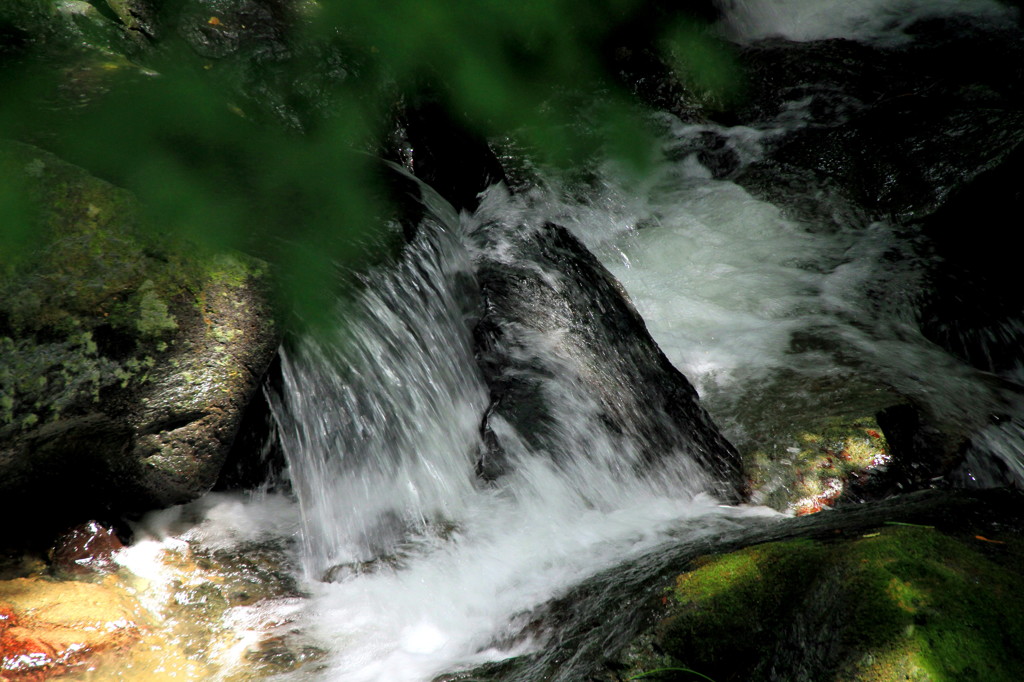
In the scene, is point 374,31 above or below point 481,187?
above

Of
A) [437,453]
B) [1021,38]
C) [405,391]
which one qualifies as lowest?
[437,453]

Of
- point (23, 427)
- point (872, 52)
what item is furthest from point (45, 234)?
point (872, 52)

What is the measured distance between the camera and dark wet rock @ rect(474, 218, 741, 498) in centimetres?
338

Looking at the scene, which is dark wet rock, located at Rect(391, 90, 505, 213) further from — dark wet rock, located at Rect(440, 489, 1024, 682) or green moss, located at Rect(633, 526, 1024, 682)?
green moss, located at Rect(633, 526, 1024, 682)

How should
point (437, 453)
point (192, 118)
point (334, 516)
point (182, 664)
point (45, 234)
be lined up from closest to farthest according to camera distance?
1. point (182, 664)
2. point (45, 234)
3. point (334, 516)
4. point (437, 453)
5. point (192, 118)

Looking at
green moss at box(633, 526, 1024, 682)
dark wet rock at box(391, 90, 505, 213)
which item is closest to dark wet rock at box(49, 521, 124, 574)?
green moss at box(633, 526, 1024, 682)

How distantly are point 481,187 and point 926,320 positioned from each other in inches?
125

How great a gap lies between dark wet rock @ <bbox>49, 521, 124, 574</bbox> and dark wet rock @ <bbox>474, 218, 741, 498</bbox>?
1.59 meters

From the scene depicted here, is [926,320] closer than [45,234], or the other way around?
[45,234]

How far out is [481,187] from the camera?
5.20m

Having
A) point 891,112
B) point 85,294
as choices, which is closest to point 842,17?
point 891,112

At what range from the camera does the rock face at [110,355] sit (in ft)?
8.38

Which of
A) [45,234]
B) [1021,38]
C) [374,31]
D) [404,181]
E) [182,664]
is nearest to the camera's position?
[182,664]

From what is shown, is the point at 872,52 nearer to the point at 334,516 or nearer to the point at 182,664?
the point at 334,516
